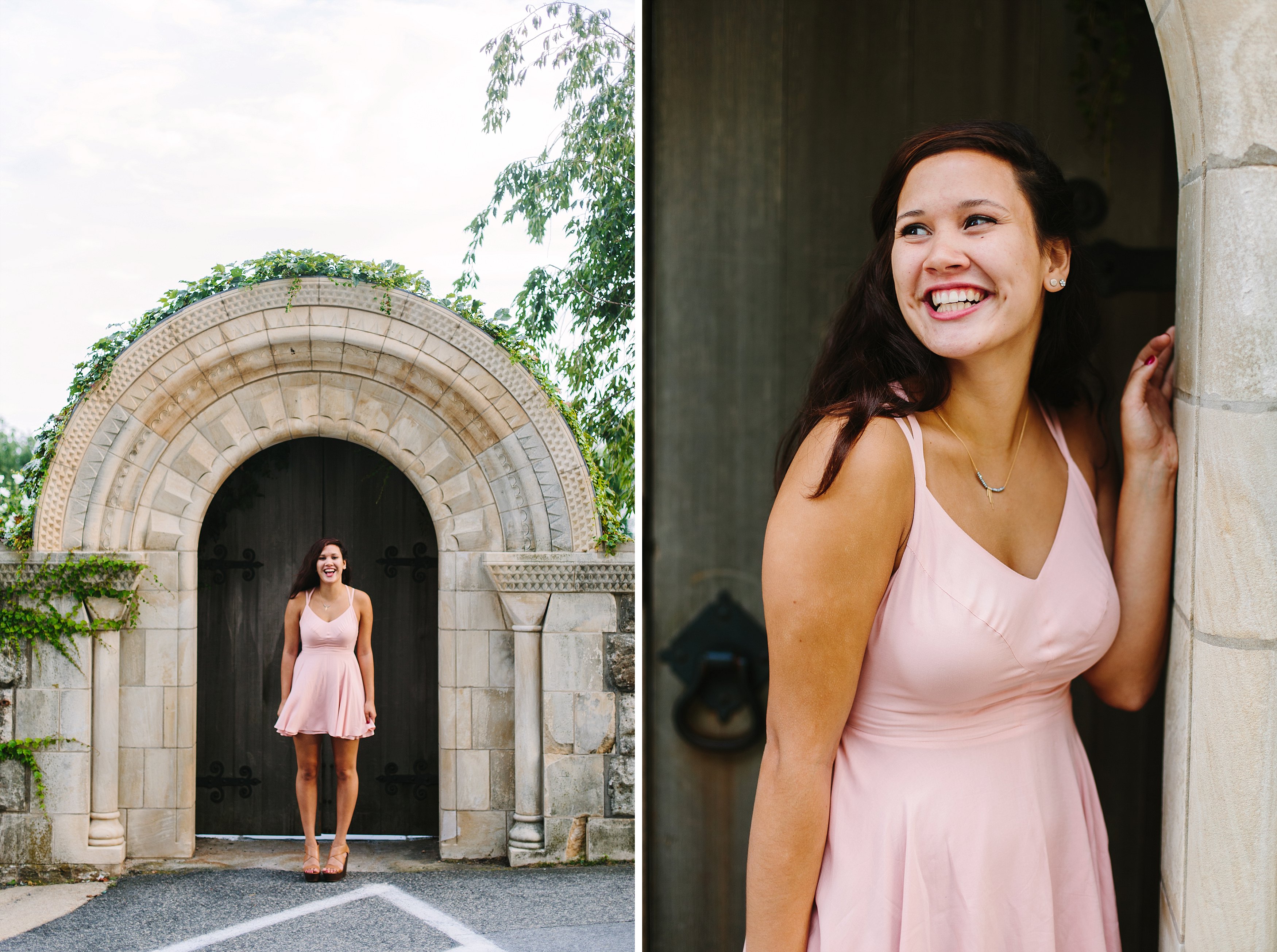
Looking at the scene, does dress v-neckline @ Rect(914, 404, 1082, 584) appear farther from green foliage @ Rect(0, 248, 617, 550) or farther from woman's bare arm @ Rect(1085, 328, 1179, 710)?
green foliage @ Rect(0, 248, 617, 550)

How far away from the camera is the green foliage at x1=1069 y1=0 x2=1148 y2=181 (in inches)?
30.8

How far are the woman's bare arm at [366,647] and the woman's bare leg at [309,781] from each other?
20 centimetres

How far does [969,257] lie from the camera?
597mm

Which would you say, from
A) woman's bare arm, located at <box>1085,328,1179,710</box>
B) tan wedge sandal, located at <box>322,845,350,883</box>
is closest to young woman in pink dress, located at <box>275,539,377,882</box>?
tan wedge sandal, located at <box>322,845,350,883</box>

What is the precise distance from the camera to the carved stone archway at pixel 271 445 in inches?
99.1

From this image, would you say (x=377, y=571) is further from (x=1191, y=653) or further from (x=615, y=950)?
(x=1191, y=653)

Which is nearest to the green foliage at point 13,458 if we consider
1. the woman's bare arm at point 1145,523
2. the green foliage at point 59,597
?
the green foliage at point 59,597

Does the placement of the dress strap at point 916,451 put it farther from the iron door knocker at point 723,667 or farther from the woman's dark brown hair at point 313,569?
the woman's dark brown hair at point 313,569

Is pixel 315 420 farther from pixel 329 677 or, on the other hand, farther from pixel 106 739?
pixel 106 739

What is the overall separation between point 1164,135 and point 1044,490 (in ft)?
1.25

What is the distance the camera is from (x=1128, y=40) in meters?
0.78

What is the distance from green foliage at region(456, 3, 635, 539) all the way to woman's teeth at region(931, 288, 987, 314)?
1.81 meters

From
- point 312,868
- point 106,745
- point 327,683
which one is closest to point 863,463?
point 327,683

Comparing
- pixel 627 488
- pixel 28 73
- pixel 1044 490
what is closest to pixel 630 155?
pixel 627 488
